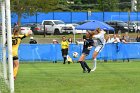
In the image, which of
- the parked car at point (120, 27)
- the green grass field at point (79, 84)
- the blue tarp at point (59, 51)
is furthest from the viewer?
the parked car at point (120, 27)

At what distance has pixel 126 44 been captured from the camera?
32656mm

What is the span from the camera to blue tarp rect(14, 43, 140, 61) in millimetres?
31186

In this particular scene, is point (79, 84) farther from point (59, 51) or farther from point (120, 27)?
point (120, 27)

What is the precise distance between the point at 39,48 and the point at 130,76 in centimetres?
1405

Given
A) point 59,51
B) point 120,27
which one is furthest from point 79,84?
point 120,27

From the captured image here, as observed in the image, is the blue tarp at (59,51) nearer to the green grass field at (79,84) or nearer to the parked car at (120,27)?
the green grass field at (79,84)

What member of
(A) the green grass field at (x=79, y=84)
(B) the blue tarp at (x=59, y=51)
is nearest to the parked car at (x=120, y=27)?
A: (B) the blue tarp at (x=59, y=51)

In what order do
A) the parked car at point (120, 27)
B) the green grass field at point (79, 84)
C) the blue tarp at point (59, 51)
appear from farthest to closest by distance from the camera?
1. the parked car at point (120, 27)
2. the blue tarp at point (59, 51)
3. the green grass field at point (79, 84)

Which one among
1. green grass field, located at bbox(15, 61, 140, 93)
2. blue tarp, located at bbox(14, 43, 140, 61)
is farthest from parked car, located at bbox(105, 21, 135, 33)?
green grass field, located at bbox(15, 61, 140, 93)

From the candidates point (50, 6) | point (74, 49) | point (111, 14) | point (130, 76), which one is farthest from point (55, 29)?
point (130, 76)

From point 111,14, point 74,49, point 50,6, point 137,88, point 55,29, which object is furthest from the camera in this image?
point 111,14

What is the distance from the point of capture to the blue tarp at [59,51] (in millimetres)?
31186

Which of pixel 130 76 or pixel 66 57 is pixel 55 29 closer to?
pixel 66 57

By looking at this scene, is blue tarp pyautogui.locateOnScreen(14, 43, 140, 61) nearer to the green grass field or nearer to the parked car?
the green grass field
